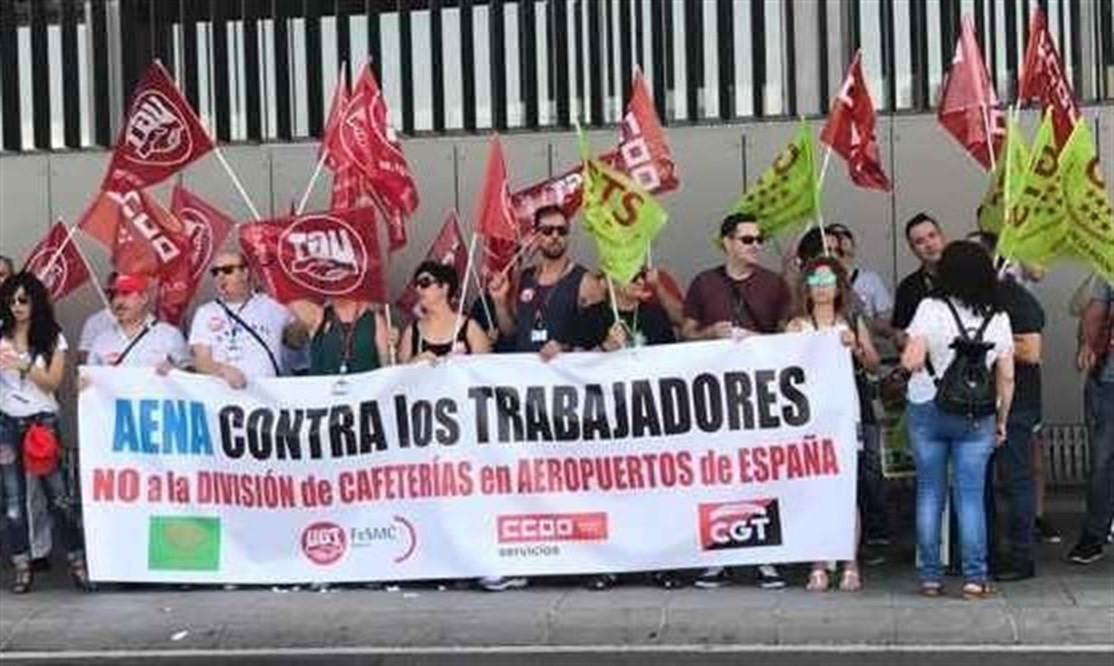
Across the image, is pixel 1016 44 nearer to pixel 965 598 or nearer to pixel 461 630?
pixel 965 598

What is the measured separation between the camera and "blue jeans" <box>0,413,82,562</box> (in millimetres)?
9664

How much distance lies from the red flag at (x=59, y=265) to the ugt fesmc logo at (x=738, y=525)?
15.7 ft

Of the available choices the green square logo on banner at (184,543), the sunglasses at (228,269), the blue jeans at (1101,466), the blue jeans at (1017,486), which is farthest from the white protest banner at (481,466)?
the blue jeans at (1101,466)

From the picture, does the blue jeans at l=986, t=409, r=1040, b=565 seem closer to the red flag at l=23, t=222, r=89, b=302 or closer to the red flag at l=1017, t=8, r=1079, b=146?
the red flag at l=1017, t=8, r=1079, b=146

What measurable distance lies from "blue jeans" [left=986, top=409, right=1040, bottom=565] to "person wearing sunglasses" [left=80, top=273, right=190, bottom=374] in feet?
15.2

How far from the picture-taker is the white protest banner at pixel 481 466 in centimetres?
905

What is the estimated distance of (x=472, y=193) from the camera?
1275cm

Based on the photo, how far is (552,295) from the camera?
9.68m

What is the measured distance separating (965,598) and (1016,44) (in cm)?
515

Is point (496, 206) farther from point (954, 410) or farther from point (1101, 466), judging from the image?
point (1101, 466)

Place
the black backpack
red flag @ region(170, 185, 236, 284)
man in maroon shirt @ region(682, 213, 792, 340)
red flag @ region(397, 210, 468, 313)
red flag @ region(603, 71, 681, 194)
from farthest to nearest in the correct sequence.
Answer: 1. red flag @ region(397, 210, 468, 313)
2. red flag @ region(170, 185, 236, 284)
3. red flag @ region(603, 71, 681, 194)
4. man in maroon shirt @ region(682, 213, 792, 340)
5. the black backpack

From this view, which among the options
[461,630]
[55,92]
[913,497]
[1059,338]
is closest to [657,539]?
[461,630]

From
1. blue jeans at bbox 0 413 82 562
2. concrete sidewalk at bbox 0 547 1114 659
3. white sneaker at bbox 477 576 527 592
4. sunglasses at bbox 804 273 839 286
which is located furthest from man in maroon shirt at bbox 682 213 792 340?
blue jeans at bbox 0 413 82 562

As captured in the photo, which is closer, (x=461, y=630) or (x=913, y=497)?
(x=461, y=630)
